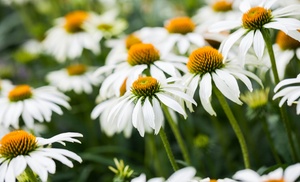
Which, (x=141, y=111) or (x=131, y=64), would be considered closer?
(x=141, y=111)

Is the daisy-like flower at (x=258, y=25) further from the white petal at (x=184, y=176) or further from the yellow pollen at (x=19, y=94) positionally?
the yellow pollen at (x=19, y=94)

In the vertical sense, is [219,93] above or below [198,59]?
below

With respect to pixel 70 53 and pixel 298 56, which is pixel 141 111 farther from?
pixel 70 53

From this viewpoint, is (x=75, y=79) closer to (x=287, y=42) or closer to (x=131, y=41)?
(x=131, y=41)

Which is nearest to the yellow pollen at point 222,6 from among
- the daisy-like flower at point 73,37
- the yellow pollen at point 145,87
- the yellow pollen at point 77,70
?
the daisy-like flower at point 73,37

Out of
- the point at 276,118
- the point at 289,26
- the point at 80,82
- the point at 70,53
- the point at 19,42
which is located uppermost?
the point at 19,42

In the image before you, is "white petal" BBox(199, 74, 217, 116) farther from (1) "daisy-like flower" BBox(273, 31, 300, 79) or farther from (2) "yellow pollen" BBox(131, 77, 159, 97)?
(1) "daisy-like flower" BBox(273, 31, 300, 79)

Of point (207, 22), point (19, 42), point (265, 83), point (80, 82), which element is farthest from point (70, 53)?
point (19, 42)

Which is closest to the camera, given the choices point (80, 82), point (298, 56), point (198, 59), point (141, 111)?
point (141, 111)
